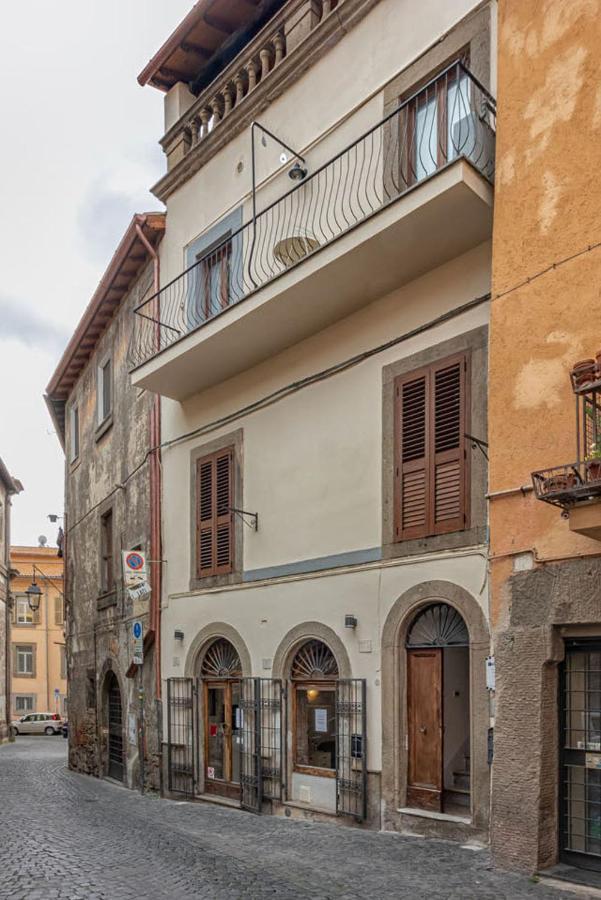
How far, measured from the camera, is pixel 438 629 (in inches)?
394

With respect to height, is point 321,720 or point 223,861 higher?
point 321,720

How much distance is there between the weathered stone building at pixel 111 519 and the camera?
52.4ft

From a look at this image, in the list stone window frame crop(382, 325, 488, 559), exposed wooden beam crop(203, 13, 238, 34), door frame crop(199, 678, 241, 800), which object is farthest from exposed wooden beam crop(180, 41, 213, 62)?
door frame crop(199, 678, 241, 800)

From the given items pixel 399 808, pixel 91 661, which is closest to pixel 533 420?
pixel 399 808

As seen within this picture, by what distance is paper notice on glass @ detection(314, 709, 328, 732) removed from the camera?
1156cm

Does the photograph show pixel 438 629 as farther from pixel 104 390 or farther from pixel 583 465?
pixel 104 390

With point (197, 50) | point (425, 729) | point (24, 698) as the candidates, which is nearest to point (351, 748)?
point (425, 729)

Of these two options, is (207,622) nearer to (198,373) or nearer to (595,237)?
(198,373)

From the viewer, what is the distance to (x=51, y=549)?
178 feet

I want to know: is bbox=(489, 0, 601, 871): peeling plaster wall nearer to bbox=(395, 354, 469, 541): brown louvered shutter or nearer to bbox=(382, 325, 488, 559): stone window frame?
bbox=(382, 325, 488, 559): stone window frame

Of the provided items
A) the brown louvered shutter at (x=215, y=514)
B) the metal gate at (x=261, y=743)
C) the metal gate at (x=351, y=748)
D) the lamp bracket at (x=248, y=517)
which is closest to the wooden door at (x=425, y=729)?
the metal gate at (x=351, y=748)

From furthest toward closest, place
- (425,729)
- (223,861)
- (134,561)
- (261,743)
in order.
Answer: (134,561) → (261,743) → (425,729) → (223,861)

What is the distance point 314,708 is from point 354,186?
6.67 meters

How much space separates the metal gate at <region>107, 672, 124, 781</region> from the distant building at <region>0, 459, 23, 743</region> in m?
17.8
